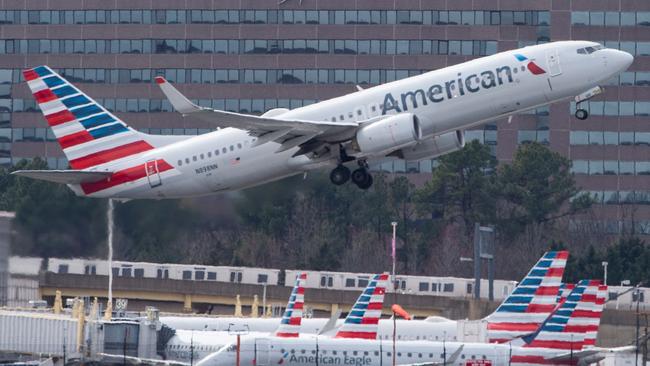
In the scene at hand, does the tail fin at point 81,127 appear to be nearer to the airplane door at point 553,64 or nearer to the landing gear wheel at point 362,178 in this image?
the landing gear wheel at point 362,178

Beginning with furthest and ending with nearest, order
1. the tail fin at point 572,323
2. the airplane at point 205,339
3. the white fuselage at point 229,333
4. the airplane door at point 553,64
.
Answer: the airplane door at point 553,64, the white fuselage at point 229,333, the airplane at point 205,339, the tail fin at point 572,323

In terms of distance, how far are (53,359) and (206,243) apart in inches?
1675

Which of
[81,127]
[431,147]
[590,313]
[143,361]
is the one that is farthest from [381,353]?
[81,127]

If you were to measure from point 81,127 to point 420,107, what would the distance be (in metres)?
15.6

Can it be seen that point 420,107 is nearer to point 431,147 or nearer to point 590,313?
point 431,147

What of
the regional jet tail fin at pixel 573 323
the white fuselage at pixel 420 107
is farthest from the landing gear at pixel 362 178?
the regional jet tail fin at pixel 573 323

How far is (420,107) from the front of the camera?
70875 mm

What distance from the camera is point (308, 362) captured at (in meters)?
62.9

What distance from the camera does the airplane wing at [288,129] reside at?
70.4 m

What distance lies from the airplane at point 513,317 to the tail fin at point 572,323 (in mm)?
2655

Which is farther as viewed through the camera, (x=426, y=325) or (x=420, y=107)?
(x=426, y=325)

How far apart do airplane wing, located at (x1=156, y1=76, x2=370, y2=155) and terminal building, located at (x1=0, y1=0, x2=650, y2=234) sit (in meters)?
80.9

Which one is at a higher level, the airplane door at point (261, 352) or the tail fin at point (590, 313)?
the tail fin at point (590, 313)

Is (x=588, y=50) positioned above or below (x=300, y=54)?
below
